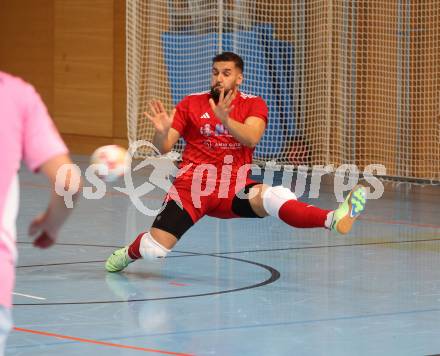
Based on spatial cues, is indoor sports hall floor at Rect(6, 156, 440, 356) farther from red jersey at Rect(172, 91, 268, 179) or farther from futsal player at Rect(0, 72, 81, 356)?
futsal player at Rect(0, 72, 81, 356)

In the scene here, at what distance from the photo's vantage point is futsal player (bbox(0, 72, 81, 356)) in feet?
8.96

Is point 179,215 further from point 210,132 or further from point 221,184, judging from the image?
point 210,132

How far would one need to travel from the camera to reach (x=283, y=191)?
655 cm

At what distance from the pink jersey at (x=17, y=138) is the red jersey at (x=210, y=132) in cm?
396

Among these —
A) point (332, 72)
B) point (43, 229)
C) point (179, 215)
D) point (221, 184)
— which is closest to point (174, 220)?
point (179, 215)

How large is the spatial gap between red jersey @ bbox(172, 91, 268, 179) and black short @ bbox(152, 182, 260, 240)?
21 cm

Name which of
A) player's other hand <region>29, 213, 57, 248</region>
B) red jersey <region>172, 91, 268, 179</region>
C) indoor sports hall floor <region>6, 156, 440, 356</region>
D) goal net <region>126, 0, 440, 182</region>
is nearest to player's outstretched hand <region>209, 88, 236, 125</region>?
red jersey <region>172, 91, 268, 179</region>

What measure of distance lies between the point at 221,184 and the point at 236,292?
77 cm

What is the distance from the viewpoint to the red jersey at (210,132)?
22.3 feet

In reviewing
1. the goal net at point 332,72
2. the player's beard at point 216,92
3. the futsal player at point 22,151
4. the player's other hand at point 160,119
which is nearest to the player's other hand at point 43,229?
the futsal player at point 22,151

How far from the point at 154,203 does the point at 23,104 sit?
8.04 metres

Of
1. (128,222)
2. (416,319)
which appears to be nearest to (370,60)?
(128,222)

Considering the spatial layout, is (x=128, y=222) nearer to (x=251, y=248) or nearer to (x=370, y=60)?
(x=251, y=248)

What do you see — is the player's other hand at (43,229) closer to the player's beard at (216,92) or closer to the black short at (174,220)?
the black short at (174,220)
